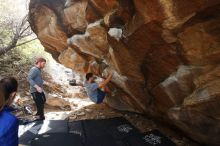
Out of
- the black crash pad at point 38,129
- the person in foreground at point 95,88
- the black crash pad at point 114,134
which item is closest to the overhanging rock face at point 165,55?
the person in foreground at point 95,88

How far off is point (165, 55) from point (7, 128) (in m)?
3.77

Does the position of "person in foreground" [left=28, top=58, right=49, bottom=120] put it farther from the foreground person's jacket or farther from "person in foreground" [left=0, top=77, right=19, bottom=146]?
the foreground person's jacket

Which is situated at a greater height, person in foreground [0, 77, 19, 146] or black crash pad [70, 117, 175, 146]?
person in foreground [0, 77, 19, 146]

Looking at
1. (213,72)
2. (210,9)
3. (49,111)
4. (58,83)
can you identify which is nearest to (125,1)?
(210,9)

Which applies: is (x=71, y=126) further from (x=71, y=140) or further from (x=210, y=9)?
(x=210, y=9)

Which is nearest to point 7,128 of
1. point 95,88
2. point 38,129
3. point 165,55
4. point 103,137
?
point 165,55

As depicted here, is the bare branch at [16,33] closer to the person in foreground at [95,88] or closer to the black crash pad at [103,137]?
the person in foreground at [95,88]

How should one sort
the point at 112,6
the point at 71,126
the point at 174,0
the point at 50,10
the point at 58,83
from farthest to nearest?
the point at 58,83 → the point at 50,10 → the point at 71,126 → the point at 112,6 → the point at 174,0

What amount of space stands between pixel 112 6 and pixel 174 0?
249 cm

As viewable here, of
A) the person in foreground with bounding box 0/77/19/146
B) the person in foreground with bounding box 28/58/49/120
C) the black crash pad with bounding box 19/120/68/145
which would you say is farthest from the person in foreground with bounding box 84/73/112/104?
the person in foreground with bounding box 0/77/19/146

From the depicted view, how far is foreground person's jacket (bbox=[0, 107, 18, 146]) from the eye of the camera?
10.3 ft

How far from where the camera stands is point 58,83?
1421 cm

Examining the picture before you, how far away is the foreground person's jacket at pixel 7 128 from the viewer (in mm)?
3135

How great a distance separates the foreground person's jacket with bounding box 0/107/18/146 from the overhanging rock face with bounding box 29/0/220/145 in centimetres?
313
